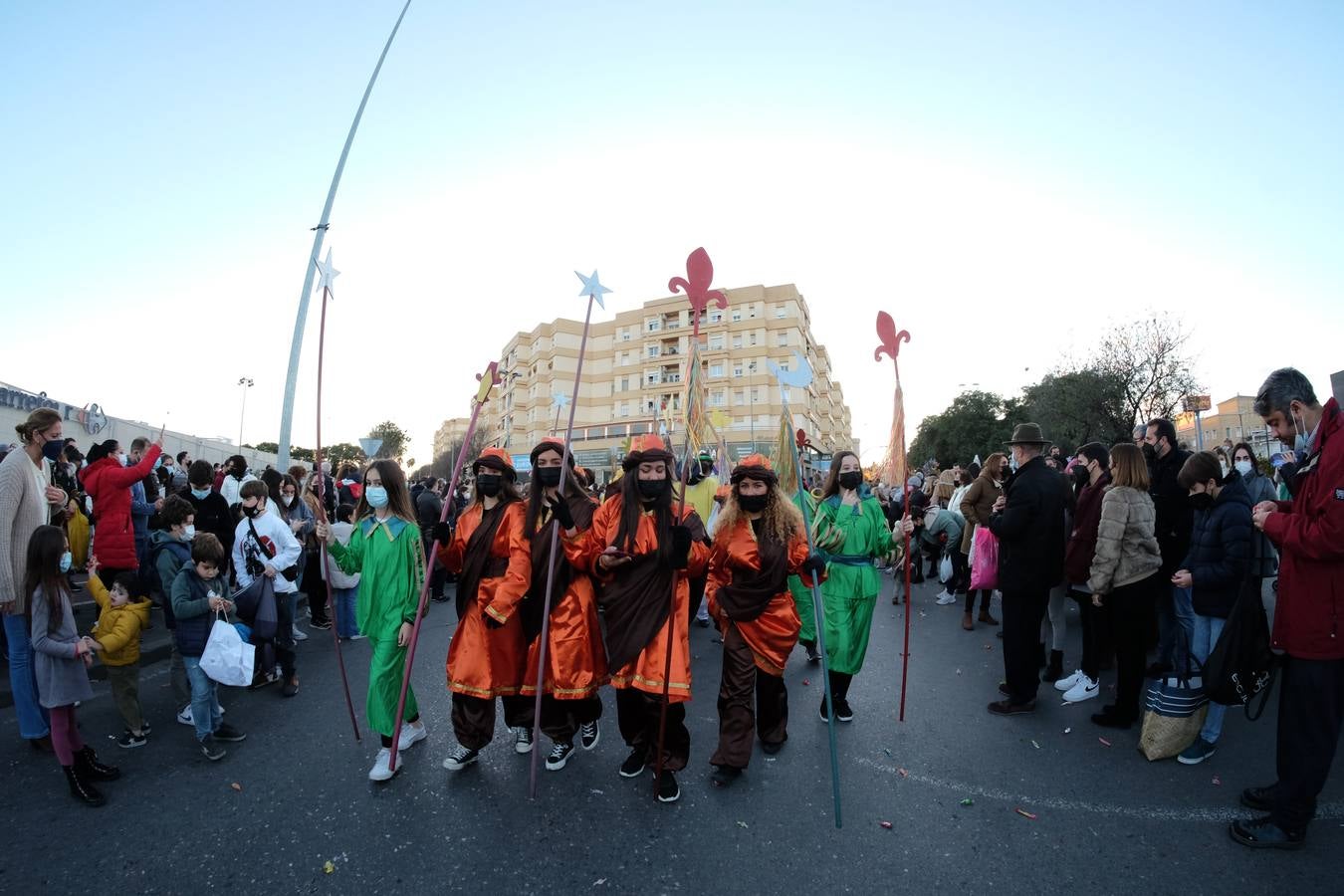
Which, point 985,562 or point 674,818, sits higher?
point 985,562

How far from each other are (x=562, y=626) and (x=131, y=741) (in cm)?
315

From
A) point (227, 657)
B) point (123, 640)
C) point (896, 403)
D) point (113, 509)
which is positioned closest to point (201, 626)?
point (123, 640)

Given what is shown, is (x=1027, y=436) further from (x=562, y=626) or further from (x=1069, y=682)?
(x=562, y=626)

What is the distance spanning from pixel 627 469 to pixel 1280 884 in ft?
11.9

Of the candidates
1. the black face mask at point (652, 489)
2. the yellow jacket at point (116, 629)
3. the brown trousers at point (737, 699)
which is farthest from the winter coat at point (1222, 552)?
the yellow jacket at point (116, 629)

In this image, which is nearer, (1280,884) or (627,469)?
(1280,884)

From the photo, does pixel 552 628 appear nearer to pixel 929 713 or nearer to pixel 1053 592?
pixel 929 713

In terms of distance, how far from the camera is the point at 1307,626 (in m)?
3.07

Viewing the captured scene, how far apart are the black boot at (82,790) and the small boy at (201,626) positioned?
0.58 metres

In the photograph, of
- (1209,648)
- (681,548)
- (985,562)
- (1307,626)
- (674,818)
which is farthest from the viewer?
(985,562)

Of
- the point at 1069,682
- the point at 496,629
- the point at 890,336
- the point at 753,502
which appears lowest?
the point at 1069,682

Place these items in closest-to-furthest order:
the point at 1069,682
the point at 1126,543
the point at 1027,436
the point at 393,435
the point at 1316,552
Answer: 1. the point at 1316,552
2. the point at 1126,543
3. the point at 1027,436
4. the point at 1069,682
5. the point at 393,435

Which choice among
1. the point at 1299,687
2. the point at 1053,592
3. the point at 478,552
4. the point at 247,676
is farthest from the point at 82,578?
the point at 1299,687

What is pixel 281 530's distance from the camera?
561 centimetres
